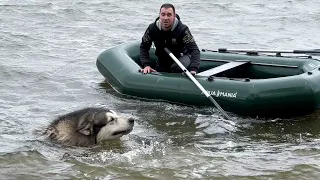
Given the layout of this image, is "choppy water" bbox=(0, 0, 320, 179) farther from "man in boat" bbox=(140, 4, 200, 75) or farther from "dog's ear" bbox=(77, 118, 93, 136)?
"man in boat" bbox=(140, 4, 200, 75)

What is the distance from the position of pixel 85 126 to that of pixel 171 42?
118 inches

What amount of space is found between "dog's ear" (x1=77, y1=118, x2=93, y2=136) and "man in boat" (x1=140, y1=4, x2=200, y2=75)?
103 inches

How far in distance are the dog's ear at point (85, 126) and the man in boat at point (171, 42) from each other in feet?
8.59

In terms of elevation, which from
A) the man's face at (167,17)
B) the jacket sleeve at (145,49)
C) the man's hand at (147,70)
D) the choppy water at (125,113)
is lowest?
the choppy water at (125,113)

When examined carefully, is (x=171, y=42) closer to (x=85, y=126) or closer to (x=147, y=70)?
(x=147, y=70)

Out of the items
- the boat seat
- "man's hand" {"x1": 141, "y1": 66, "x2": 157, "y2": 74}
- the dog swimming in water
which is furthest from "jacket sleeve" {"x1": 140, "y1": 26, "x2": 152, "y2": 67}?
the dog swimming in water

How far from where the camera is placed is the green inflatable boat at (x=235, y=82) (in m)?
8.20

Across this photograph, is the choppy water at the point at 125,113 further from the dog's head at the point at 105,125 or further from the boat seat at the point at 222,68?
the boat seat at the point at 222,68

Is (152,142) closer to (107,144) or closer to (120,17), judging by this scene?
(107,144)

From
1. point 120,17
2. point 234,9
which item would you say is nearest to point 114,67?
point 120,17

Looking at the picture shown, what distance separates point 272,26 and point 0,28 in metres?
7.53

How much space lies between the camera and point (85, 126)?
22.6 ft

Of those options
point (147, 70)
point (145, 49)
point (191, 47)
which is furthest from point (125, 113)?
point (191, 47)

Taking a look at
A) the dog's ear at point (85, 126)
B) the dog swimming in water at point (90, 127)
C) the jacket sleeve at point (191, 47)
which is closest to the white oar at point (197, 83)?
the jacket sleeve at point (191, 47)
